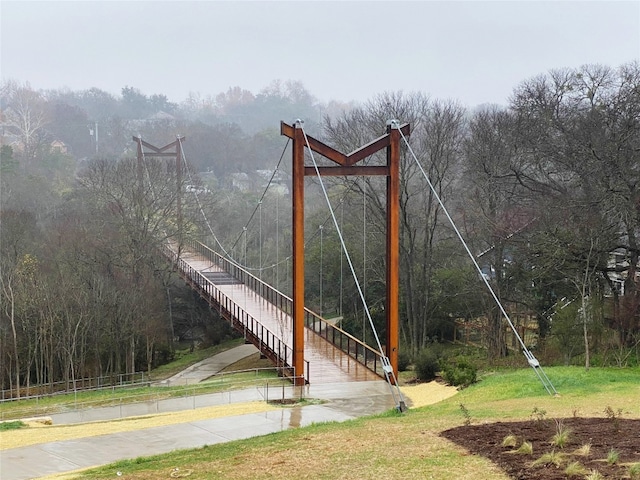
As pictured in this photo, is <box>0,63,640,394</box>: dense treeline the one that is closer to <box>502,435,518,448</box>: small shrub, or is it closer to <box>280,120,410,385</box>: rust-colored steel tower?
<box>280,120,410,385</box>: rust-colored steel tower

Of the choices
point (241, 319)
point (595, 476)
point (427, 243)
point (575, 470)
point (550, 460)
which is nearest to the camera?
point (595, 476)

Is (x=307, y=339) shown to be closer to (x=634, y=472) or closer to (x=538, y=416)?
(x=538, y=416)

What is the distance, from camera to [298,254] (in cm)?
2194

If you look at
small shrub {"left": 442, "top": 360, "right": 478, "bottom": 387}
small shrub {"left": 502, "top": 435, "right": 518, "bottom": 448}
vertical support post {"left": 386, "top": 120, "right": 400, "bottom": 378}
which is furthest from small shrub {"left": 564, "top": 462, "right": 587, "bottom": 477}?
vertical support post {"left": 386, "top": 120, "right": 400, "bottom": 378}

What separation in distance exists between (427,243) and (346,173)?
13632 mm

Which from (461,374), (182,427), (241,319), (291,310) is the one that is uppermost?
(291,310)

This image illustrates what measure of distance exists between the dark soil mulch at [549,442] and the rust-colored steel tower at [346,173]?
32.8ft

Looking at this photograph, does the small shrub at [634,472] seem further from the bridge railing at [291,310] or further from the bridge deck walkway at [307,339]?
the bridge railing at [291,310]

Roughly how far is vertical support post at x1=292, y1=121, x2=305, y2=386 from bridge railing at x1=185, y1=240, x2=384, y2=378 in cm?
220

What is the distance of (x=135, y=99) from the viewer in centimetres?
14238

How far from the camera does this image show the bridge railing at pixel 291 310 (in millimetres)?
25812

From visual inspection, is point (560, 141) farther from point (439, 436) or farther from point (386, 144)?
point (439, 436)

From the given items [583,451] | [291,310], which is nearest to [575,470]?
[583,451]

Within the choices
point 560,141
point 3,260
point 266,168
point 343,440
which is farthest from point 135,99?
point 343,440
